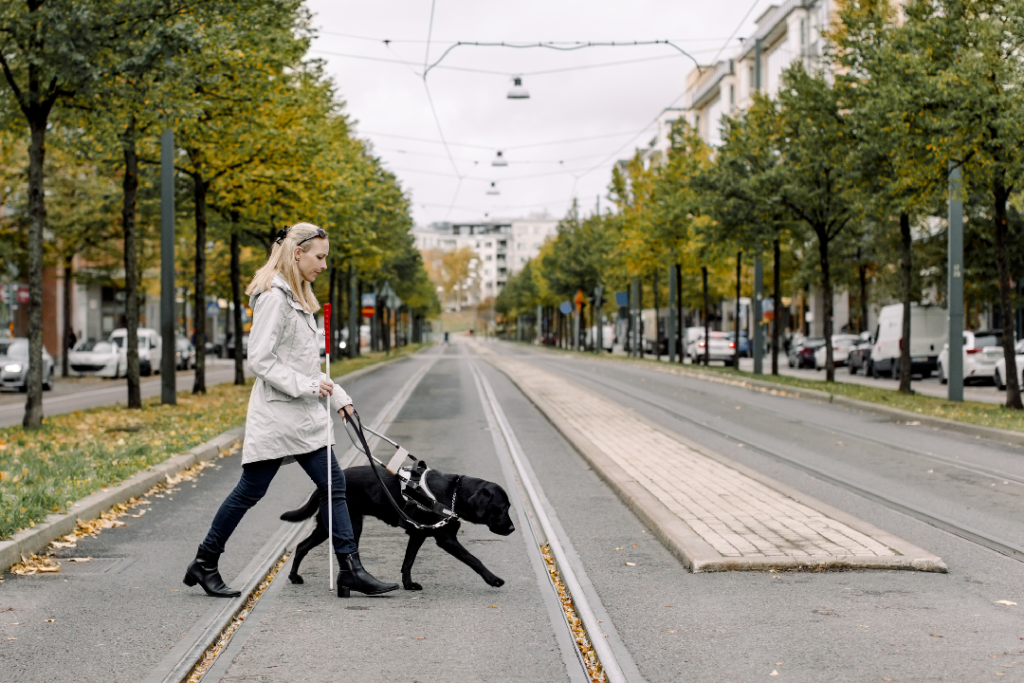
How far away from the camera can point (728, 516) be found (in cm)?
825

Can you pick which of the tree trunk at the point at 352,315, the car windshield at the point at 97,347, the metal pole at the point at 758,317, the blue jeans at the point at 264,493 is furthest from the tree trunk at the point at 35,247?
the tree trunk at the point at 352,315

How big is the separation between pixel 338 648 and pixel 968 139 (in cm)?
1496

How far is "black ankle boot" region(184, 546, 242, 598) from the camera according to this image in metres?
6.02

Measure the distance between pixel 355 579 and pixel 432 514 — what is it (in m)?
0.52

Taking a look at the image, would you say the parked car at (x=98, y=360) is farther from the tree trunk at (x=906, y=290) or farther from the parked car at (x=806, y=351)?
the parked car at (x=806, y=351)

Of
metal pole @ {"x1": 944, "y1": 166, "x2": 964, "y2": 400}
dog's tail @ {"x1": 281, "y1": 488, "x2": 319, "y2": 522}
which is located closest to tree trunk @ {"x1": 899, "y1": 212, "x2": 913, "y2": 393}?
metal pole @ {"x1": 944, "y1": 166, "x2": 964, "y2": 400}

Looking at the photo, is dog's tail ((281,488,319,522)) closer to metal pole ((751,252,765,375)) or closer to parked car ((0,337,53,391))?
parked car ((0,337,53,391))

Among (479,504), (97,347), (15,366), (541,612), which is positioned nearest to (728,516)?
(541,612)

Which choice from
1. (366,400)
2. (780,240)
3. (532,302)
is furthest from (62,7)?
(532,302)

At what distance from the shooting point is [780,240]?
104 ft

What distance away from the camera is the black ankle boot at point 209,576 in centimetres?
602

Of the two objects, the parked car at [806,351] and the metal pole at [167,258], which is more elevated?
the metal pole at [167,258]

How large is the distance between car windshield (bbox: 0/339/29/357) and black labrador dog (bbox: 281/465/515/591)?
26.3 m

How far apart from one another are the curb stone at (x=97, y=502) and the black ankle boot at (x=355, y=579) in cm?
Result: 218
